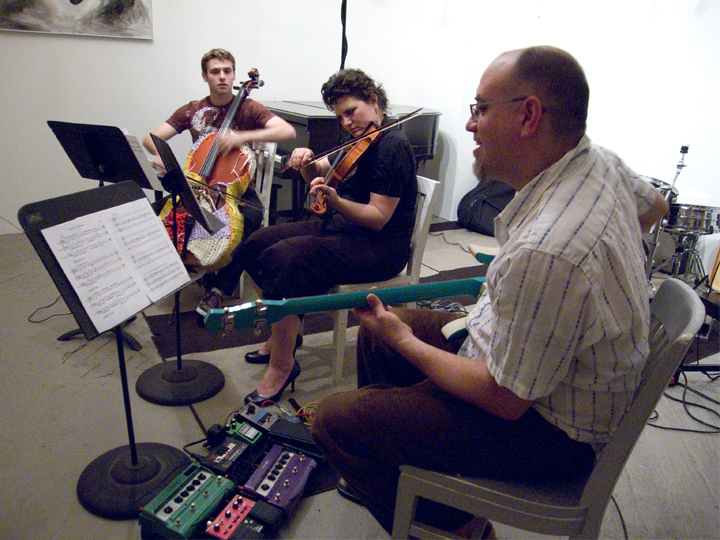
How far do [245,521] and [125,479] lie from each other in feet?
1.31

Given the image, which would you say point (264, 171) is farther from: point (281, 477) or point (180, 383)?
Answer: point (281, 477)

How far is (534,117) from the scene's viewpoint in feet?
2.99

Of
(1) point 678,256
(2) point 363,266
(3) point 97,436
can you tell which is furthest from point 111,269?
(1) point 678,256

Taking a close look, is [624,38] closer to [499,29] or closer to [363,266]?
[499,29]

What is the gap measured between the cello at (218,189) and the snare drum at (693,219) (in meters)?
2.53

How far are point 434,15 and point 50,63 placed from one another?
2.87 metres

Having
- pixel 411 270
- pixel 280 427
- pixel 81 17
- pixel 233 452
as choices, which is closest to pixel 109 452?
pixel 233 452

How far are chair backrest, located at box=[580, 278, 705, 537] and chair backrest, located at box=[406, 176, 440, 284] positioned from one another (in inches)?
41.1

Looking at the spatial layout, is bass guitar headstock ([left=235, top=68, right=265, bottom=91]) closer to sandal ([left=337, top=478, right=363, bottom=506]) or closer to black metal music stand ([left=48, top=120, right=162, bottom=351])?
black metal music stand ([left=48, top=120, right=162, bottom=351])

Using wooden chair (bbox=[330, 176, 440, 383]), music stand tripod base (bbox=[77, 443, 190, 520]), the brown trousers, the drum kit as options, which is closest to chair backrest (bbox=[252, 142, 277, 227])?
wooden chair (bbox=[330, 176, 440, 383])

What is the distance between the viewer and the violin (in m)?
1.85

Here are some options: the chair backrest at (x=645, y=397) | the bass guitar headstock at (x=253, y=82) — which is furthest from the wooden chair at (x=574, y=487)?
the bass guitar headstock at (x=253, y=82)

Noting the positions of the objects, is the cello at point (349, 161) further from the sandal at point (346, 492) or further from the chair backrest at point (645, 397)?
the chair backrest at point (645, 397)

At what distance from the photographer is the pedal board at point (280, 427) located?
61.0 inches
